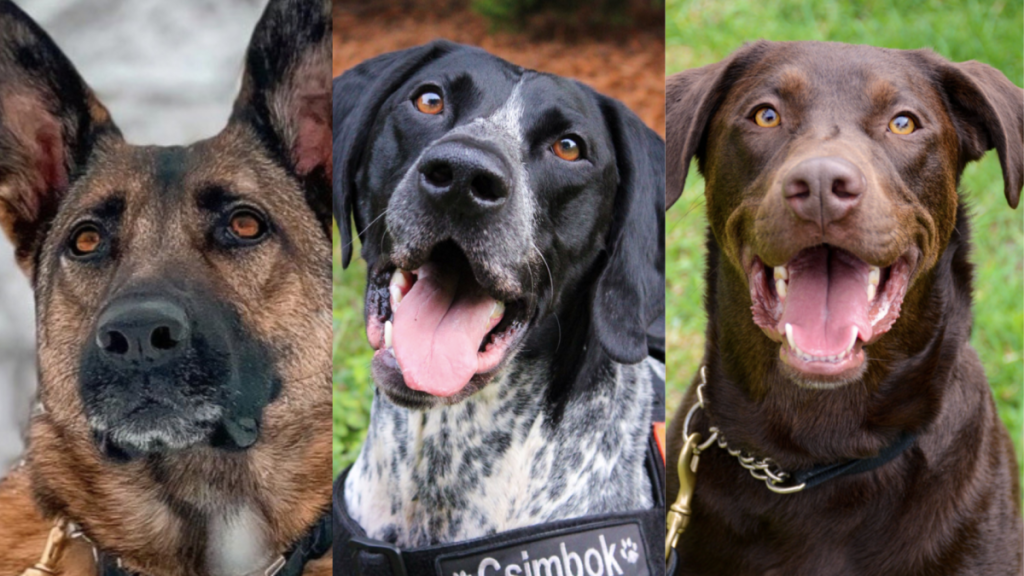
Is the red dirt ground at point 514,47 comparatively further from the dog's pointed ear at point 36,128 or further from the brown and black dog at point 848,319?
the dog's pointed ear at point 36,128

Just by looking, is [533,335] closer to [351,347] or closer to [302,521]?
[351,347]

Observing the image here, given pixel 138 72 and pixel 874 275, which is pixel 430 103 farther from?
pixel 874 275

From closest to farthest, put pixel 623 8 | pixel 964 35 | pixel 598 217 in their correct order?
pixel 598 217, pixel 623 8, pixel 964 35

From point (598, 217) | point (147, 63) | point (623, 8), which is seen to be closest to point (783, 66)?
point (623, 8)

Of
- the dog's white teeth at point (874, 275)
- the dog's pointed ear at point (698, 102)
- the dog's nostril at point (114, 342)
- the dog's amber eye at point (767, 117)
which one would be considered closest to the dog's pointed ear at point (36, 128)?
the dog's nostril at point (114, 342)

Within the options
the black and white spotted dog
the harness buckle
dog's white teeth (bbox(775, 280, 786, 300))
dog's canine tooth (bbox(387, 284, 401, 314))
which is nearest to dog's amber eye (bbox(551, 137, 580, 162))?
the black and white spotted dog

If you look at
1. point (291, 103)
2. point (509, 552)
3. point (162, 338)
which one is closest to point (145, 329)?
point (162, 338)
